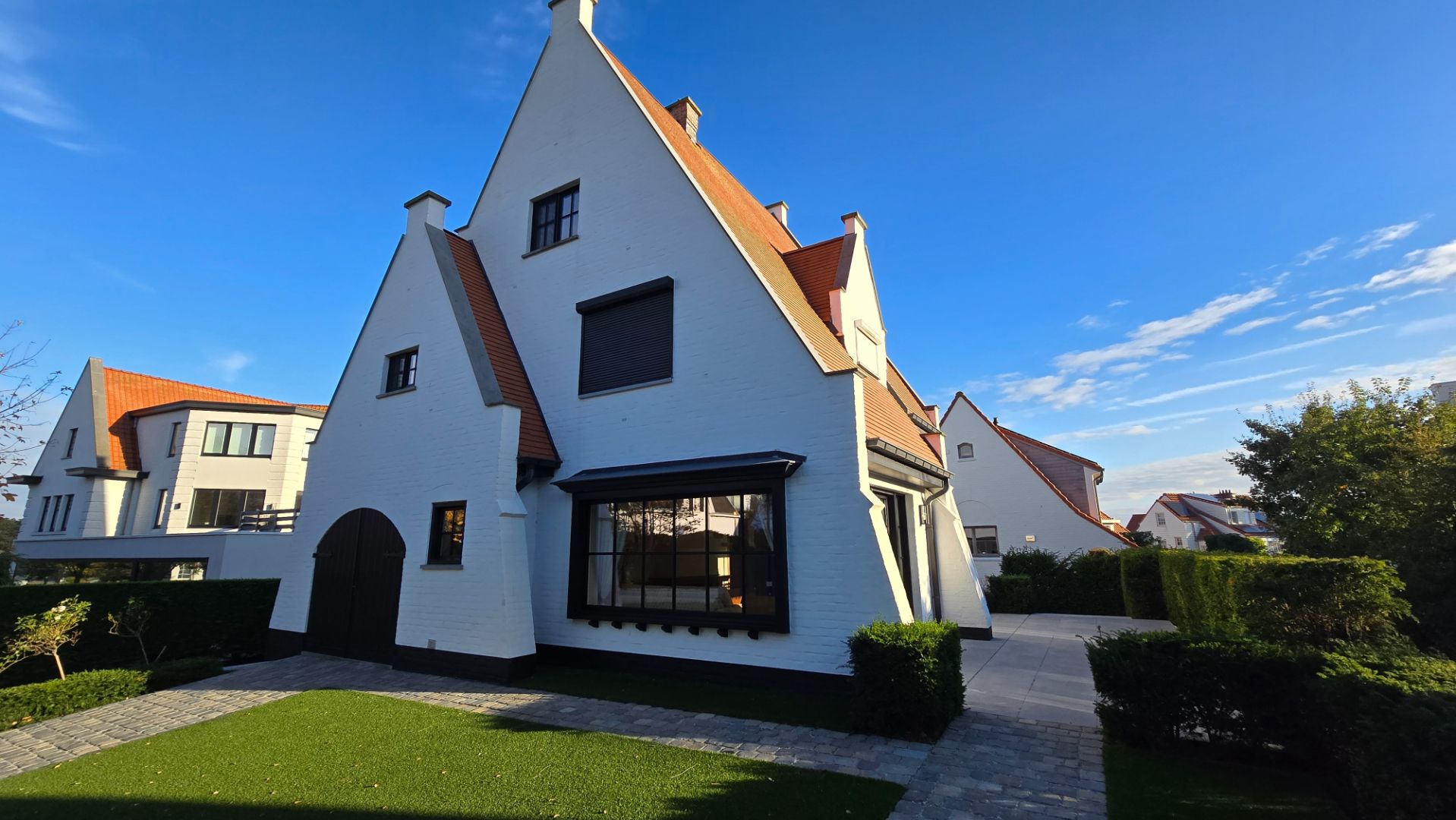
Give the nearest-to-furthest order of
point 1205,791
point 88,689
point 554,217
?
1. point 1205,791
2. point 88,689
3. point 554,217

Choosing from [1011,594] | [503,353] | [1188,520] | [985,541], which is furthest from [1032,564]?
[1188,520]

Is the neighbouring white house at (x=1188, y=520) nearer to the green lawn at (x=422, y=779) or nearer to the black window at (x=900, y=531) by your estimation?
the black window at (x=900, y=531)

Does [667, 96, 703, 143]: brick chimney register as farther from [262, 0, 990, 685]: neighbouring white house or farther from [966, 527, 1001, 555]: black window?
[966, 527, 1001, 555]: black window

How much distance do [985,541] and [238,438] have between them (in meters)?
33.1

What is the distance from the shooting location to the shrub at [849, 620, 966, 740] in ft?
20.7

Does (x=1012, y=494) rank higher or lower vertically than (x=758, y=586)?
higher

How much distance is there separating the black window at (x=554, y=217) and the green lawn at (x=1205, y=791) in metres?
11.6

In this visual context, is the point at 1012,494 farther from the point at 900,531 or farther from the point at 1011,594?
the point at 900,531

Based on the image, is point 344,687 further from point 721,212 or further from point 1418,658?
point 1418,658

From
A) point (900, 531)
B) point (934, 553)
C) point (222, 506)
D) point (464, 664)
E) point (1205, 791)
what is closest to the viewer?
point (1205, 791)

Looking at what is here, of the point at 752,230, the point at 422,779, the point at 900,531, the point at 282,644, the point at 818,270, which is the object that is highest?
the point at 752,230

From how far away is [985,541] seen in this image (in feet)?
76.4

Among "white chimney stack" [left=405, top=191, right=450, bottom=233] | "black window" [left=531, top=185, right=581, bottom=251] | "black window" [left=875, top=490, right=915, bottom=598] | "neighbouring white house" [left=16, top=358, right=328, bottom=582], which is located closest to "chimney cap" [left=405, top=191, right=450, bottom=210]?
"white chimney stack" [left=405, top=191, right=450, bottom=233]

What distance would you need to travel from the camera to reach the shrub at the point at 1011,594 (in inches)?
710
